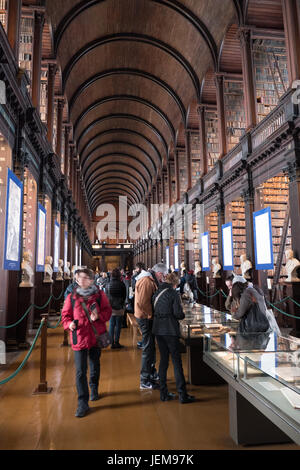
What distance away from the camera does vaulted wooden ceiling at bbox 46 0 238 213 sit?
982cm

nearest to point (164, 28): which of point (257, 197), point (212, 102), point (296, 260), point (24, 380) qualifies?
point (212, 102)

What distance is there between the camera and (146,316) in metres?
3.58

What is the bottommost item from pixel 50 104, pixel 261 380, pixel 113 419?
pixel 113 419

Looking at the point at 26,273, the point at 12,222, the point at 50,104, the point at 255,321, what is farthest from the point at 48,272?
the point at 255,321

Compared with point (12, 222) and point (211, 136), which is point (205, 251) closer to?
point (211, 136)

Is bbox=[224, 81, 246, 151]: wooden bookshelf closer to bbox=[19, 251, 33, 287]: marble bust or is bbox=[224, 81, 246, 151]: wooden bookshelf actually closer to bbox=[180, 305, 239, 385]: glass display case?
bbox=[19, 251, 33, 287]: marble bust

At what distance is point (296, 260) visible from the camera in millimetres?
5922

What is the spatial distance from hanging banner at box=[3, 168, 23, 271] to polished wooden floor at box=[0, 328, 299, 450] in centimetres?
157

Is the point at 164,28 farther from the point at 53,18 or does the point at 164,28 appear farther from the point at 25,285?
the point at 25,285

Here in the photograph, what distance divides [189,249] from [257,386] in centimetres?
1095

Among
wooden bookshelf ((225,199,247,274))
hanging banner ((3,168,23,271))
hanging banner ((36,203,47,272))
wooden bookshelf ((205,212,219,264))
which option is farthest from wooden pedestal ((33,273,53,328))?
wooden bookshelf ((205,212,219,264))

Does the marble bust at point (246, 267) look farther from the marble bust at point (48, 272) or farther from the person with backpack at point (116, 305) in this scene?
the marble bust at point (48, 272)

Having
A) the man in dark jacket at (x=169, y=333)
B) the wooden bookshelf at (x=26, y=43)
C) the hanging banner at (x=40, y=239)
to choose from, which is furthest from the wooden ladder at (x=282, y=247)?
the wooden bookshelf at (x=26, y=43)

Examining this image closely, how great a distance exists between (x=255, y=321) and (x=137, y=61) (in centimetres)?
1314
